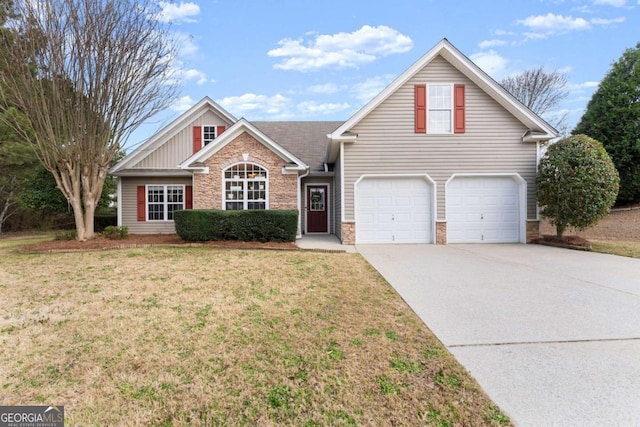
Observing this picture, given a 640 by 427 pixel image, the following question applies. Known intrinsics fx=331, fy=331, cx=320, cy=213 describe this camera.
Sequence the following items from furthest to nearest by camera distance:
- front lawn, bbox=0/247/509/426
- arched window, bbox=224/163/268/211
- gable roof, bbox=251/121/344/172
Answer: gable roof, bbox=251/121/344/172
arched window, bbox=224/163/268/211
front lawn, bbox=0/247/509/426

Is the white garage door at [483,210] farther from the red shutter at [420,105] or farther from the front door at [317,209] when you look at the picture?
the front door at [317,209]

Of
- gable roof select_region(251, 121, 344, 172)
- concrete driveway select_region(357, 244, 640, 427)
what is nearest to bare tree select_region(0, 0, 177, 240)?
gable roof select_region(251, 121, 344, 172)

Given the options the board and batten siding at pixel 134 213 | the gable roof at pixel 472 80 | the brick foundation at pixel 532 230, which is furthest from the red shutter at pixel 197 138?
the brick foundation at pixel 532 230

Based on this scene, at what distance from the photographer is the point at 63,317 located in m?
4.38

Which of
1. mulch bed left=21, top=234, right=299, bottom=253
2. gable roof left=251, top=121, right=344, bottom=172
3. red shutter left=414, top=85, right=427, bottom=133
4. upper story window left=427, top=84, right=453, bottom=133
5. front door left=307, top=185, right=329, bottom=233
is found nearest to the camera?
mulch bed left=21, top=234, right=299, bottom=253

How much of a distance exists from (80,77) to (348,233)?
10.4 m

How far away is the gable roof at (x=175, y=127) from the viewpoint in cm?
1465

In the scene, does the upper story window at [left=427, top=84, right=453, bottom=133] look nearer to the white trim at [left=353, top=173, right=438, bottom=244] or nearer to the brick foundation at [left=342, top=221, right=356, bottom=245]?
the white trim at [left=353, top=173, right=438, bottom=244]

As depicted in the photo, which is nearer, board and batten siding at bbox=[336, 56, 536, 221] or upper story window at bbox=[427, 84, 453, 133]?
board and batten siding at bbox=[336, 56, 536, 221]

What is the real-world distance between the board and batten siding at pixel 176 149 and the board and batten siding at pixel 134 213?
A: 72 centimetres

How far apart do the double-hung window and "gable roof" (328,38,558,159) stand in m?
7.88

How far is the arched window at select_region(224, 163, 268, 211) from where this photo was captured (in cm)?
1270

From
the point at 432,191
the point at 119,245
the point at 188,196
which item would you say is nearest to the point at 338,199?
the point at 432,191

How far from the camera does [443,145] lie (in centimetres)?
1185
